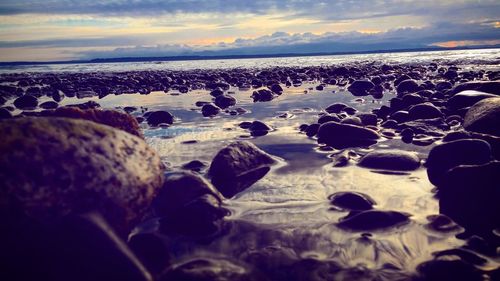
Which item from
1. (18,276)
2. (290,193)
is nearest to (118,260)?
(18,276)

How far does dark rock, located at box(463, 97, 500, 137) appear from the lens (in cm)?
522

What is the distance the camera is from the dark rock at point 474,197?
275 cm

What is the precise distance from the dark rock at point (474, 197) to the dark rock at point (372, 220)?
13.8 inches

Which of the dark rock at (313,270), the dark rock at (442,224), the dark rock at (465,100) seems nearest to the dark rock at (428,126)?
the dark rock at (465,100)

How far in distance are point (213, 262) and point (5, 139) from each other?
1443 mm

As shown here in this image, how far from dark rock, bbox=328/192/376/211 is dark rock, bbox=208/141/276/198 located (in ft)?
2.92

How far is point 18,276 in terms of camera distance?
6.75ft

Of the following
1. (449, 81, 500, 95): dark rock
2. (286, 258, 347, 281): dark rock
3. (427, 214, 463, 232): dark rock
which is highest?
(449, 81, 500, 95): dark rock

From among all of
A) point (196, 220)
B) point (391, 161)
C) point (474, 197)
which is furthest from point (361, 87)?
point (196, 220)

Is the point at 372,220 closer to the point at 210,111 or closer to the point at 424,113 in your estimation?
the point at 424,113

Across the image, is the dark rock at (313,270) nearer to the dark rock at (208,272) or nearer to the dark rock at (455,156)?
the dark rock at (208,272)

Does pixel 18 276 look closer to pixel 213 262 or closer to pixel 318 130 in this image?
pixel 213 262

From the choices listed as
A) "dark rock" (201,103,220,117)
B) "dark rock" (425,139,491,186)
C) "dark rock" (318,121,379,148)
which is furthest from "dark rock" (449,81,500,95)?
"dark rock" (201,103,220,117)

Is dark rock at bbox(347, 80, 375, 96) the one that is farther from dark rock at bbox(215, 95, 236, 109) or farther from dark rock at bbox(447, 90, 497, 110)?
dark rock at bbox(447, 90, 497, 110)
